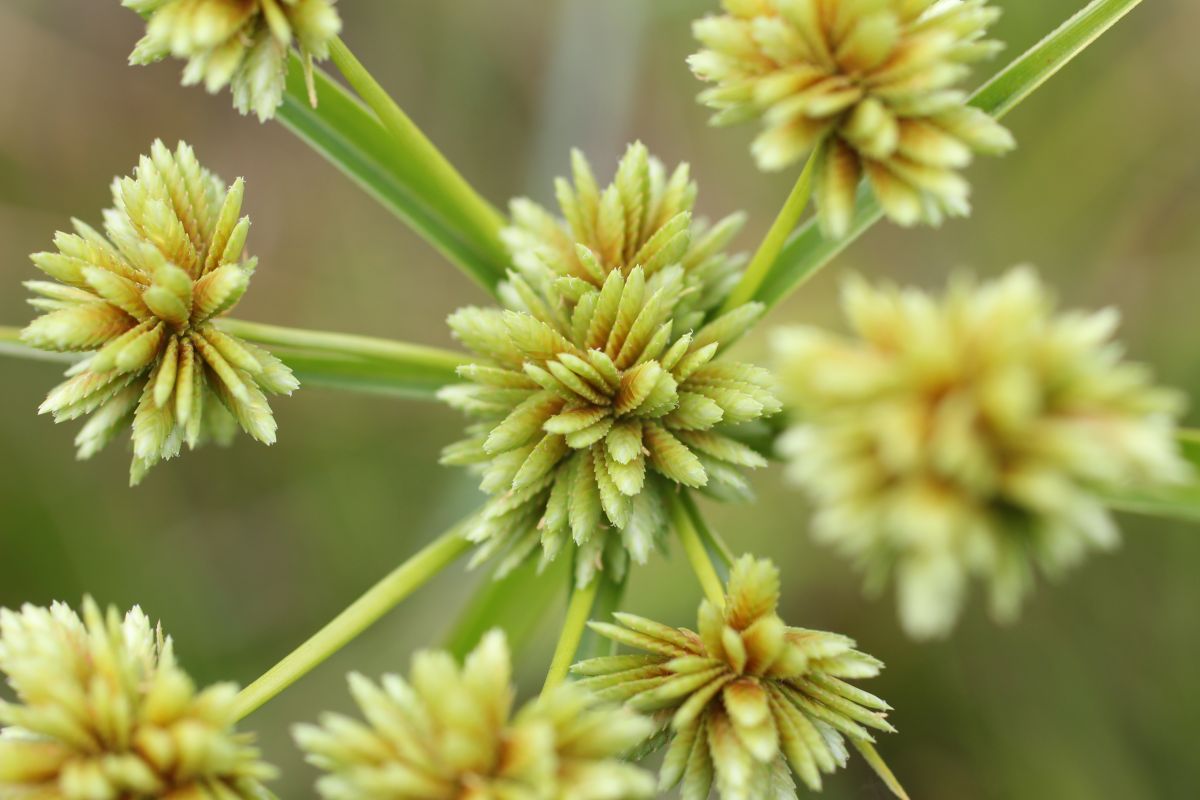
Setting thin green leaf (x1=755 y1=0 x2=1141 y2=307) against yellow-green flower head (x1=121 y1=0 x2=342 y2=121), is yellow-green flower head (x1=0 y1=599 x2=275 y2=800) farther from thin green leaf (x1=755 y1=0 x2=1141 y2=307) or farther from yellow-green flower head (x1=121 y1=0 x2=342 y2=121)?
thin green leaf (x1=755 y1=0 x2=1141 y2=307)

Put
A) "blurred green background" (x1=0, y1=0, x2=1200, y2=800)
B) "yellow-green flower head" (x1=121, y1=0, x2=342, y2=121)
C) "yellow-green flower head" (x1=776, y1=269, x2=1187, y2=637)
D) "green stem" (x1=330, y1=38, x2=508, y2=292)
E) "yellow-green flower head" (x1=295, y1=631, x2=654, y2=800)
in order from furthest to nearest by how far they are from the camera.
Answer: "blurred green background" (x1=0, y1=0, x2=1200, y2=800), "green stem" (x1=330, y1=38, x2=508, y2=292), "yellow-green flower head" (x1=121, y1=0, x2=342, y2=121), "yellow-green flower head" (x1=295, y1=631, x2=654, y2=800), "yellow-green flower head" (x1=776, y1=269, x2=1187, y2=637)

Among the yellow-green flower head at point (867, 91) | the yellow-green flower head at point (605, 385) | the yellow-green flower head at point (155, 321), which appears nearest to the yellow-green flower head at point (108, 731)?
the yellow-green flower head at point (155, 321)

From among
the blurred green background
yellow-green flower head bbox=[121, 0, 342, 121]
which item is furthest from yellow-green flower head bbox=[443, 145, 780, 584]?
the blurred green background

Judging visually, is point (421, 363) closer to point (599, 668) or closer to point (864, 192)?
point (599, 668)

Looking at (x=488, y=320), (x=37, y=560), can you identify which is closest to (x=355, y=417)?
(x=37, y=560)

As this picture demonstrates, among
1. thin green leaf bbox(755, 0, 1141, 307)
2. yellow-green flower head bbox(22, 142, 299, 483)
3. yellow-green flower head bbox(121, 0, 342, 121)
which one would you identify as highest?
yellow-green flower head bbox(121, 0, 342, 121)

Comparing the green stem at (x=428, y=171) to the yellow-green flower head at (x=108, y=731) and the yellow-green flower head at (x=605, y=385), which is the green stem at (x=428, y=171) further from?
the yellow-green flower head at (x=108, y=731)

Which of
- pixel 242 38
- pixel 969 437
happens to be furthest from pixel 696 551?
pixel 242 38
